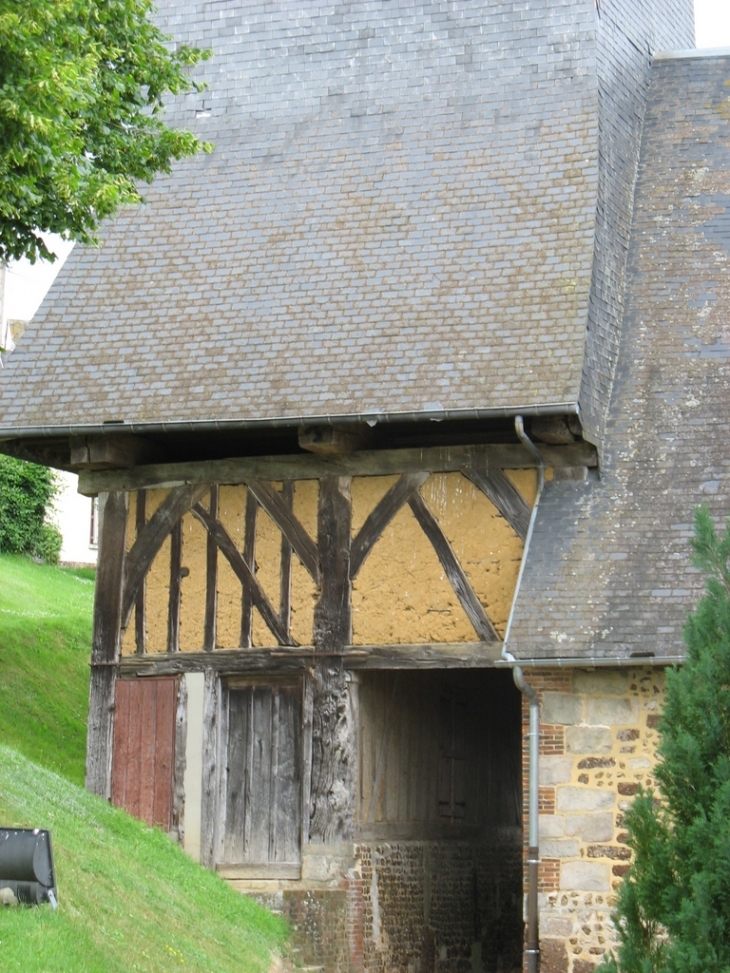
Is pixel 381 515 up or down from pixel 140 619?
up

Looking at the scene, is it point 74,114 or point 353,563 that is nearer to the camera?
point 74,114

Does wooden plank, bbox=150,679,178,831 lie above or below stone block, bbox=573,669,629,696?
below

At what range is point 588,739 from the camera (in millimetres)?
11914

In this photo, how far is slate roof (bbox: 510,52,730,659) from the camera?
1187 cm

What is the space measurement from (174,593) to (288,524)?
4.13 feet

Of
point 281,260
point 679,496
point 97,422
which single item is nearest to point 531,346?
point 679,496

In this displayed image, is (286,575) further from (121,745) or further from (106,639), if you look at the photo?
(121,745)

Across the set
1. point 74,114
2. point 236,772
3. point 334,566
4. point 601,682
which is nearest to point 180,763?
point 236,772

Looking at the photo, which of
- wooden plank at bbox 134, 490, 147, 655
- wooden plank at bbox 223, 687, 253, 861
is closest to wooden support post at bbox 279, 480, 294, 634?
wooden plank at bbox 223, 687, 253, 861

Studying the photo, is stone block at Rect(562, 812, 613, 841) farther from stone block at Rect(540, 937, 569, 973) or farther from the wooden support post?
the wooden support post

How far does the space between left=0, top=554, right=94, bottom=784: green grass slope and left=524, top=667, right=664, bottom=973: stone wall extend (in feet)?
19.3

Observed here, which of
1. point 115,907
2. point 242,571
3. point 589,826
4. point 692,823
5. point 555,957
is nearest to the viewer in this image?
point 692,823

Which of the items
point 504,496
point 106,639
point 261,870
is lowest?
point 261,870

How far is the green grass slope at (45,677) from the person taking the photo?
16359 millimetres
